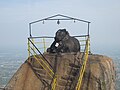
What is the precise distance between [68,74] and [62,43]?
2.12 metres

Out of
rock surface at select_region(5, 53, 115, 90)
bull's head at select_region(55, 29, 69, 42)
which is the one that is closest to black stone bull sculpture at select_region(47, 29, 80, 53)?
bull's head at select_region(55, 29, 69, 42)

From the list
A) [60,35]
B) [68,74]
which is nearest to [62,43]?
[60,35]

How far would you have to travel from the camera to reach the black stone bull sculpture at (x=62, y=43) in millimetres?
16562

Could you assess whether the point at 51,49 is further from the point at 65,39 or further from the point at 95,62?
the point at 95,62

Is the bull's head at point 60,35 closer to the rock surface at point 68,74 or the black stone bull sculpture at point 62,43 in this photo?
the black stone bull sculpture at point 62,43

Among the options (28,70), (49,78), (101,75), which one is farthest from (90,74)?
(28,70)

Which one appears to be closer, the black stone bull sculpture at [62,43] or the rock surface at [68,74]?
the rock surface at [68,74]

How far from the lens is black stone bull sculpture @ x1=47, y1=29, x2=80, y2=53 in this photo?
16562mm

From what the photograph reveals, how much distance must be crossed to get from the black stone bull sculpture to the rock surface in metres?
0.65

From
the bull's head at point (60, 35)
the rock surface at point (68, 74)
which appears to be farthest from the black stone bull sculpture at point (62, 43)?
the rock surface at point (68, 74)

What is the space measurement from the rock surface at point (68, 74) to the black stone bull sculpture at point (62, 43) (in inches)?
25.8

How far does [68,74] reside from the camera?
602 inches

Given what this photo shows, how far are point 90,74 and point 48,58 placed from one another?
96.8 inches

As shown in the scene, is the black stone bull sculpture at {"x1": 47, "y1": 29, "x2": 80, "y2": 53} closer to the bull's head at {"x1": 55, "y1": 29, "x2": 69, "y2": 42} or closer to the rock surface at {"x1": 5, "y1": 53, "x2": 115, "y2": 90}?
the bull's head at {"x1": 55, "y1": 29, "x2": 69, "y2": 42}
